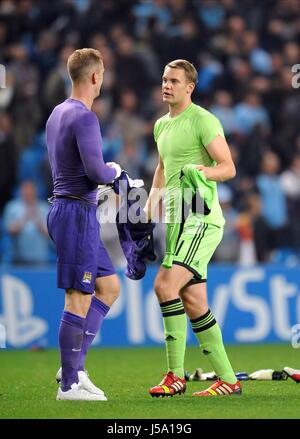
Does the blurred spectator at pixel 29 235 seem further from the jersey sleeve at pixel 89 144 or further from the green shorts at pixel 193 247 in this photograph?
the jersey sleeve at pixel 89 144

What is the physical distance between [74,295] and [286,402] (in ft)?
5.08

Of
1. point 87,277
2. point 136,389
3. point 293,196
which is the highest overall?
point 293,196

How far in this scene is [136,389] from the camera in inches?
309

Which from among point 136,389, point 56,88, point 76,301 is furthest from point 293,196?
point 76,301

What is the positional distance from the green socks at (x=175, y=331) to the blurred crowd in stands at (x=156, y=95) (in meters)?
5.96

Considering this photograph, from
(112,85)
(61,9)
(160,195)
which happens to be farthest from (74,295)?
(61,9)

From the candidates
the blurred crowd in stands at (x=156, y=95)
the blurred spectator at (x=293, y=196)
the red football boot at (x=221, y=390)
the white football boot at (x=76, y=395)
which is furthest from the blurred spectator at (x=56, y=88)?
the white football boot at (x=76, y=395)

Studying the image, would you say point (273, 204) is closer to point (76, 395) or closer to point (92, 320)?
point (92, 320)

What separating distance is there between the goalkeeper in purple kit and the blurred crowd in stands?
20.1 feet

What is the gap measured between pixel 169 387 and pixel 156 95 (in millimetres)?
8913

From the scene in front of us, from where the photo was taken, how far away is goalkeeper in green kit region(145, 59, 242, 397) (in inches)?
279

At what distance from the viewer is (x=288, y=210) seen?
47.3 ft

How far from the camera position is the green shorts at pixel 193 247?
7125 mm

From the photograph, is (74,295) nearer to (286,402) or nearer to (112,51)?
(286,402)
